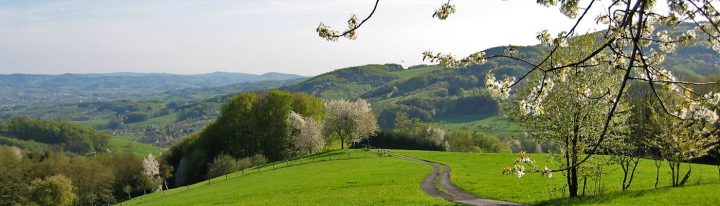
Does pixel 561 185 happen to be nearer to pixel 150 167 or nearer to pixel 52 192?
pixel 52 192

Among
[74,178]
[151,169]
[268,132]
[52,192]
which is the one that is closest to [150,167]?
[151,169]

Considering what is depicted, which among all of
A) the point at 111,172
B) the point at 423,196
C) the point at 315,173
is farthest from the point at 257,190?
the point at 111,172

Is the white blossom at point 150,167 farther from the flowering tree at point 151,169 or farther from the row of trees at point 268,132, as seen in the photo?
the row of trees at point 268,132

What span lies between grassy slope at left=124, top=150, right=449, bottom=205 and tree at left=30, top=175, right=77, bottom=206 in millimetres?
34635

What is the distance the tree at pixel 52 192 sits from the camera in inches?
3108

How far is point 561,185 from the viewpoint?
125 feet

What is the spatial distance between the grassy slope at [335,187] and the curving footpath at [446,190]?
Result: 90cm

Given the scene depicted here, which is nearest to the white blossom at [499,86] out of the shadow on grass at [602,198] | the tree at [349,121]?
the shadow on grass at [602,198]

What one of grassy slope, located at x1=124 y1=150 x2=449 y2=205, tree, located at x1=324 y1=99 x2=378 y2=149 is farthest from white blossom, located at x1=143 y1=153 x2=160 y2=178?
grassy slope, located at x1=124 y1=150 x2=449 y2=205

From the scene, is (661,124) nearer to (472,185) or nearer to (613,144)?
(613,144)

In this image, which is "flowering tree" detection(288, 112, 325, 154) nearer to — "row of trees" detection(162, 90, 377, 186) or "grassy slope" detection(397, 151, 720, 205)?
"row of trees" detection(162, 90, 377, 186)

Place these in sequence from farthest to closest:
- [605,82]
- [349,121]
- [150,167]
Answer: [150,167] → [349,121] → [605,82]

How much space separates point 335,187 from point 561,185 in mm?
19294

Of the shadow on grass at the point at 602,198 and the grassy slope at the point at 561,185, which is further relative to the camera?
the grassy slope at the point at 561,185
